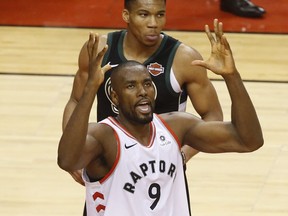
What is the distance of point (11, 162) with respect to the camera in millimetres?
6801

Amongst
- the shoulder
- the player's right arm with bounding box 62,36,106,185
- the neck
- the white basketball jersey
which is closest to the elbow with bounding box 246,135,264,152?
the white basketball jersey

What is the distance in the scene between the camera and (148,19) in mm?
4512

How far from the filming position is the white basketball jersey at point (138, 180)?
13.1 ft

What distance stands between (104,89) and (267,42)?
502 centimetres

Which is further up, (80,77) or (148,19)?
(148,19)

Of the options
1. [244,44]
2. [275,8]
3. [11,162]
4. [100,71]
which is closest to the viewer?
[100,71]

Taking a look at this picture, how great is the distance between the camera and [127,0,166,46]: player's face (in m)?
4.52

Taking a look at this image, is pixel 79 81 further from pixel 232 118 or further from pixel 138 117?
pixel 232 118

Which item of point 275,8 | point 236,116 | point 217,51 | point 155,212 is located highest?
point 217,51

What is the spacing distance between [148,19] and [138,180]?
88 centimetres

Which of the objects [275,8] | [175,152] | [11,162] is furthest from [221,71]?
[275,8]

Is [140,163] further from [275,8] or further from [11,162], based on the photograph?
[275,8]

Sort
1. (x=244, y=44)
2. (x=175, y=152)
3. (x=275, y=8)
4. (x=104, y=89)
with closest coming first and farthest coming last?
(x=175, y=152)
(x=104, y=89)
(x=244, y=44)
(x=275, y=8)

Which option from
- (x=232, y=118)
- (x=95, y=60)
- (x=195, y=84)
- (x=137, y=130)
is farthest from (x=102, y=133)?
(x=195, y=84)
